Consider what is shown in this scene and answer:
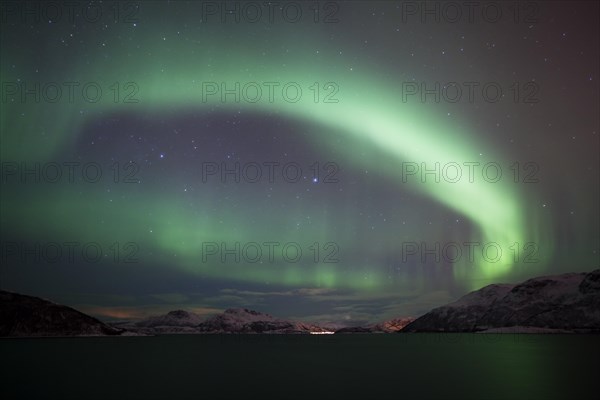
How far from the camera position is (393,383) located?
41.5 meters

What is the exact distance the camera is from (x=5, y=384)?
39844mm

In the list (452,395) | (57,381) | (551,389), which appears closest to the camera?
(452,395)

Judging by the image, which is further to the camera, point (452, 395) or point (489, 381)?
point (489, 381)

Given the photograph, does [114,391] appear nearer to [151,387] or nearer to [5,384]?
[151,387]

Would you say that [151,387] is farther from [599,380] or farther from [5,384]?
[599,380]

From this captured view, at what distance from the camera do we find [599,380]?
4109 cm

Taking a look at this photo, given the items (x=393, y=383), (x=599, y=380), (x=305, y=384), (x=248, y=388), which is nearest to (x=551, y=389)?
(x=599, y=380)

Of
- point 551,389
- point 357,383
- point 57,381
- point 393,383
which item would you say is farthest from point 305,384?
point 57,381

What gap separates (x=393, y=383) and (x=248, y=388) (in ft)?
35.7

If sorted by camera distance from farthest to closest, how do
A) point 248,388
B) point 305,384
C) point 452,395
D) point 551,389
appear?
point 305,384
point 248,388
point 551,389
point 452,395

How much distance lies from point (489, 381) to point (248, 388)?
17.2m

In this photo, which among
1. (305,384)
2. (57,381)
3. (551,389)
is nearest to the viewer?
(551,389)

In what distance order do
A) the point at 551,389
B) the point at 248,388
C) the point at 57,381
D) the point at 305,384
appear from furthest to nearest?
the point at 57,381
the point at 305,384
the point at 248,388
the point at 551,389

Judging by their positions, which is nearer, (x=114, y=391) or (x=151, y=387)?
(x=114, y=391)
